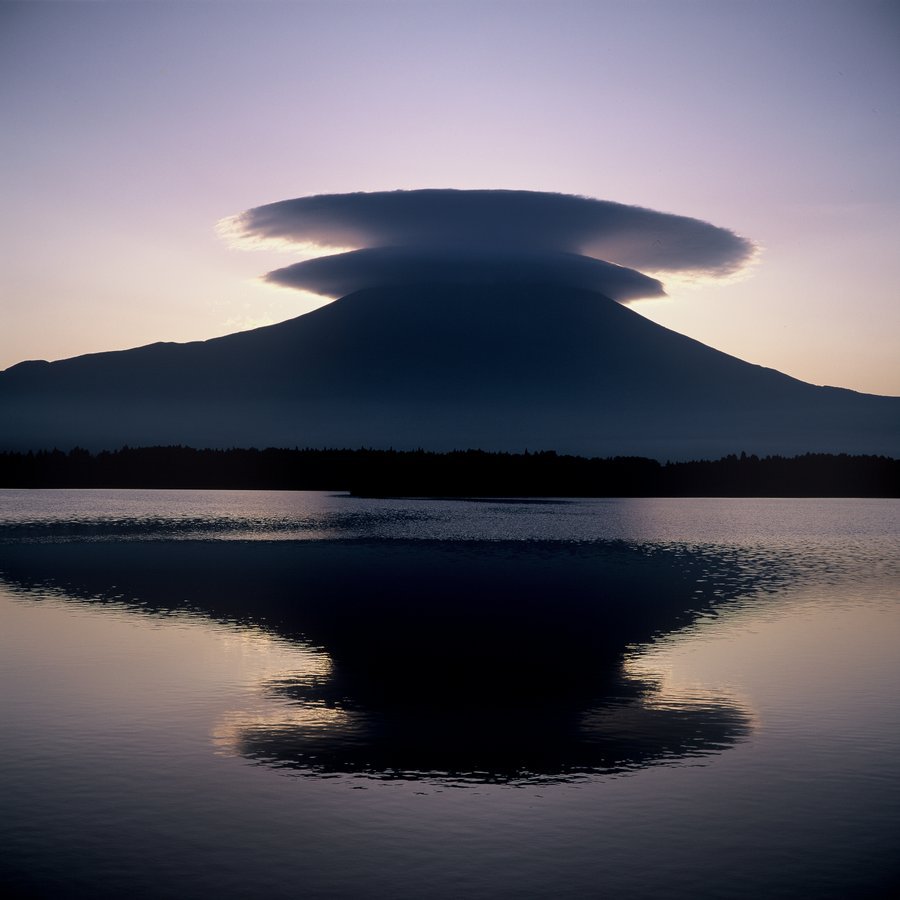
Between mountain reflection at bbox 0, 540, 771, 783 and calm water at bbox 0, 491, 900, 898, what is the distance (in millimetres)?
150

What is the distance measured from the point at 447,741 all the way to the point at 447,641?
14475 millimetres

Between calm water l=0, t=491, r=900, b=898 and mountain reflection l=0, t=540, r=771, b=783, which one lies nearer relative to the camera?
calm water l=0, t=491, r=900, b=898

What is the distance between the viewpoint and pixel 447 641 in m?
37.3

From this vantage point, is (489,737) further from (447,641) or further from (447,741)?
(447,641)

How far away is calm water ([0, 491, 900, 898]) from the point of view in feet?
52.3

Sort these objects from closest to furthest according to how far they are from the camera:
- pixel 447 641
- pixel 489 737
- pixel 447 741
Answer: pixel 447 741, pixel 489 737, pixel 447 641

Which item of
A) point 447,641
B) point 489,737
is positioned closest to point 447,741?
point 489,737

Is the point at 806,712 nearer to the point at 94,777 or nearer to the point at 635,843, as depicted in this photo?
the point at 635,843

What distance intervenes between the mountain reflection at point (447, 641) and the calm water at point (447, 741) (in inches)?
5.9

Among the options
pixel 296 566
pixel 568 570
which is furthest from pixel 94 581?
pixel 568 570

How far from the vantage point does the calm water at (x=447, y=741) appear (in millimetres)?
15930

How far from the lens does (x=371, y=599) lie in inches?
1975

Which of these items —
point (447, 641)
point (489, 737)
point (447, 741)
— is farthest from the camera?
point (447, 641)

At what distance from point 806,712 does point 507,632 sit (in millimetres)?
14587
